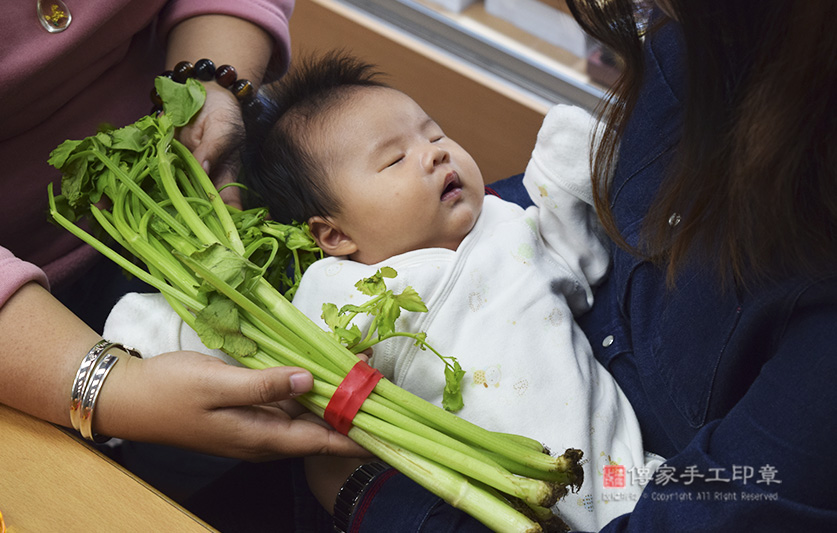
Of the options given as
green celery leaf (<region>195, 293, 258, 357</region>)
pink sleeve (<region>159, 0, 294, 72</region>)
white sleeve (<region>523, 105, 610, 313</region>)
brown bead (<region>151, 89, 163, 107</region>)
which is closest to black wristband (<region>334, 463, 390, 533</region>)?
green celery leaf (<region>195, 293, 258, 357</region>)

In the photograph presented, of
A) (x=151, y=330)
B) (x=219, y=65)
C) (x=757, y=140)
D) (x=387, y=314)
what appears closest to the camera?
(x=757, y=140)

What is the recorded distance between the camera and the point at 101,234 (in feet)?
3.79

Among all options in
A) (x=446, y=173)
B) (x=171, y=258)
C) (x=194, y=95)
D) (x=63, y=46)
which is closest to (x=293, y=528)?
(x=171, y=258)

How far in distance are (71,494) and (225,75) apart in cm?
83

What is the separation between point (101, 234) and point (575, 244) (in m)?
0.82

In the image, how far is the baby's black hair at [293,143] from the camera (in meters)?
1.16

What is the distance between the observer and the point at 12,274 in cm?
95

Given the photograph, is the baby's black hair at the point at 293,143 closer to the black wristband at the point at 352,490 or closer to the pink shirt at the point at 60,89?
the pink shirt at the point at 60,89

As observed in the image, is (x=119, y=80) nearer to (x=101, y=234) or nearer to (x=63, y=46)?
(x=63, y=46)

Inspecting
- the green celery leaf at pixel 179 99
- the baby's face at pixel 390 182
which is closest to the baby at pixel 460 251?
the baby's face at pixel 390 182

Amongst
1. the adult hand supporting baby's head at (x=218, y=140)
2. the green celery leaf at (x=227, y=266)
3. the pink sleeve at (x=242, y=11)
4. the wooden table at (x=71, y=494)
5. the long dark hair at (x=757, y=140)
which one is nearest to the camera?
the long dark hair at (x=757, y=140)

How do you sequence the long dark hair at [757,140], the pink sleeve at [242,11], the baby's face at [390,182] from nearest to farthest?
1. the long dark hair at [757,140]
2. the baby's face at [390,182]
3. the pink sleeve at [242,11]

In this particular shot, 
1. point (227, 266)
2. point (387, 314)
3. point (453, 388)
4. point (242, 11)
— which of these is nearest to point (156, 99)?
point (242, 11)

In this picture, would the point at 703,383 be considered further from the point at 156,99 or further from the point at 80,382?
the point at 156,99
